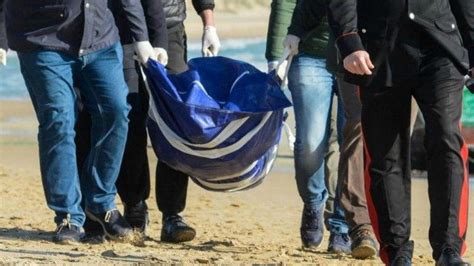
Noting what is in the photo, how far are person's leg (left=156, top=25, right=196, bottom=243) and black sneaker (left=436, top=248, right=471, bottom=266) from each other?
5.85 feet

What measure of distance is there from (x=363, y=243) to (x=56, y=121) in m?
1.65

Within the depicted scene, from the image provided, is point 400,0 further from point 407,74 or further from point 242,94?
point 242,94

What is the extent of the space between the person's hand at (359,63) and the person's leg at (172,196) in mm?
1606

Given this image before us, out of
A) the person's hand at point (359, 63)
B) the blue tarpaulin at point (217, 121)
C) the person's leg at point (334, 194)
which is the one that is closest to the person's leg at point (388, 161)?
the person's hand at point (359, 63)

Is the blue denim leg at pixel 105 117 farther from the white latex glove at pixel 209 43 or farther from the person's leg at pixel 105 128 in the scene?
the white latex glove at pixel 209 43

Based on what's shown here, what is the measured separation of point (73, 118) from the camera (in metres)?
7.96

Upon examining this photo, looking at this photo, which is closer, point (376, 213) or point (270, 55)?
point (376, 213)

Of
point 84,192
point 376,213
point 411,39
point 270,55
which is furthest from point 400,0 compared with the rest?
point 84,192

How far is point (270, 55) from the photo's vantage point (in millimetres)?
8383

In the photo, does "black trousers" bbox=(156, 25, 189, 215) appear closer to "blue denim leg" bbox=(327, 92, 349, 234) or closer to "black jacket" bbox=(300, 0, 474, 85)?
"blue denim leg" bbox=(327, 92, 349, 234)

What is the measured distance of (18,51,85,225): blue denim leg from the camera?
7824 millimetres

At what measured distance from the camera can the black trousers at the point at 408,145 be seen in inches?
272

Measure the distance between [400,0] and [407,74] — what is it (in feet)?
1.08

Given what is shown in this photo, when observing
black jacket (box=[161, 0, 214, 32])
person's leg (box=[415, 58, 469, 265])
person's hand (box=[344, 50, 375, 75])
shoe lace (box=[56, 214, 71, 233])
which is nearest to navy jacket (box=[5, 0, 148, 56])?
black jacket (box=[161, 0, 214, 32])
